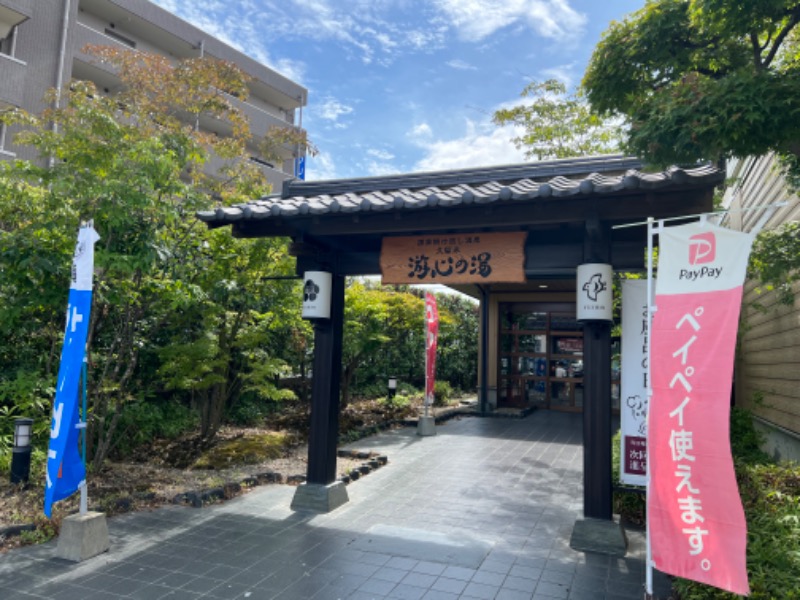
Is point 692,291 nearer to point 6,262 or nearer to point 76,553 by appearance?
point 76,553

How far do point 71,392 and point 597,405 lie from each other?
17.4 ft

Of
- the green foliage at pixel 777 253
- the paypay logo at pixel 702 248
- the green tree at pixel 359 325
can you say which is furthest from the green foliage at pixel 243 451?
the green foliage at pixel 777 253

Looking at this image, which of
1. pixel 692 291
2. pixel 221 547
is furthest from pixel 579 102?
pixel 221 547

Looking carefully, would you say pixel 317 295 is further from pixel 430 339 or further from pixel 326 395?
pixel 430 339

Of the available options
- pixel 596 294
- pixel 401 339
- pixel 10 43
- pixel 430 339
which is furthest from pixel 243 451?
pixel 10 43

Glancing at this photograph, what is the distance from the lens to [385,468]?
9.42 m

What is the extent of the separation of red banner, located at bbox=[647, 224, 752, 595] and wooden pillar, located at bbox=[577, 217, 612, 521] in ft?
6.40

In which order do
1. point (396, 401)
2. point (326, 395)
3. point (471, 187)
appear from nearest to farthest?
point (471, 187)
point (326, 395)
point (396, 401)

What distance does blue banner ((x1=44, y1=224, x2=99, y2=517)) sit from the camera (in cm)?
510

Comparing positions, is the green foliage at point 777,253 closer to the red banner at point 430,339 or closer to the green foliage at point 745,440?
the green foliage at point 745,440

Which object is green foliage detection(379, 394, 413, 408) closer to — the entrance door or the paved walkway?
the entrance door

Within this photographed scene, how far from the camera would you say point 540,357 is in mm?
17891

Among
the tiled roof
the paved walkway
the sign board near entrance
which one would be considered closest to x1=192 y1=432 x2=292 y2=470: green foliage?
the paved walkway

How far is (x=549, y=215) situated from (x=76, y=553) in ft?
19.0
